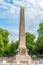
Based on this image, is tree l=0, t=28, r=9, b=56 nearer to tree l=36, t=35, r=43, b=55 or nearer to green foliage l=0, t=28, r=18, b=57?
green foliage l=0, t=28, r=18, b=57

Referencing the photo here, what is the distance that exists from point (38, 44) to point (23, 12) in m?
28.1

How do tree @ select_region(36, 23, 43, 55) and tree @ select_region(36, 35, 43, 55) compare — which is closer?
tree @ select_region(36, 35, 43, 55)

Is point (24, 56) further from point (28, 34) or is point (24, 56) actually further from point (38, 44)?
point (28, 34)

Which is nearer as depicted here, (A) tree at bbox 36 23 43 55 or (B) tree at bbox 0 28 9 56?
(A) tree at bbox 36 23 43 55

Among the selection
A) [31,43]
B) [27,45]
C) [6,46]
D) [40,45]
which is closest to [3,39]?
[6,46]

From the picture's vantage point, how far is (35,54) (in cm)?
8762

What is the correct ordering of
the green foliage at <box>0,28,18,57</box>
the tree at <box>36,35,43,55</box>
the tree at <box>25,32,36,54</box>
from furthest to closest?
the tree at <box>25,32,36,54</box>, the green foliage at <box>0,28,18,57</box>, the tree at <box>36,35,43,55</box>

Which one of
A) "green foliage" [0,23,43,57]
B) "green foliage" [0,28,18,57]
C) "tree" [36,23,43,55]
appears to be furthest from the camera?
"green foliage" [0,28,18,57]

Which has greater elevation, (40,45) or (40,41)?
(40,41)

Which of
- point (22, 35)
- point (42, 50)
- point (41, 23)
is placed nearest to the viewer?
point (22, 35)

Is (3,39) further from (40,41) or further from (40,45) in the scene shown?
(40,45)

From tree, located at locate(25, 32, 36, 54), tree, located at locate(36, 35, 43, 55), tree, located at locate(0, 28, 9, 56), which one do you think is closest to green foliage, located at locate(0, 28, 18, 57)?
tree, located at locate(0, 28, 9, 56)


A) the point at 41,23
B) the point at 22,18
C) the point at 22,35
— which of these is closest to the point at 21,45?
the point at 22,35

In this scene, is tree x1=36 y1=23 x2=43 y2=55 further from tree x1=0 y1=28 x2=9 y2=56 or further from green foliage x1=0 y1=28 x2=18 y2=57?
tree x1=0 y1=28 x2=9 y2=56
